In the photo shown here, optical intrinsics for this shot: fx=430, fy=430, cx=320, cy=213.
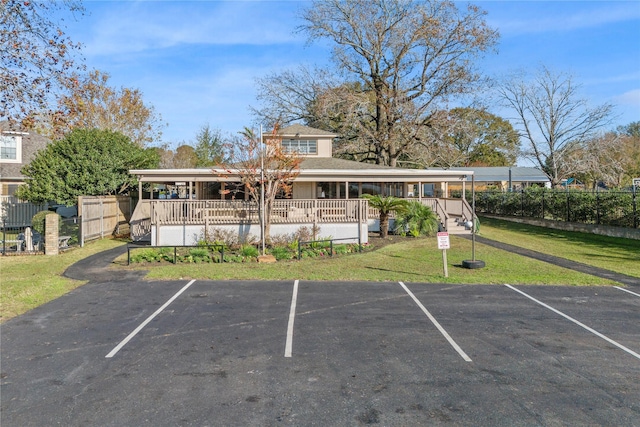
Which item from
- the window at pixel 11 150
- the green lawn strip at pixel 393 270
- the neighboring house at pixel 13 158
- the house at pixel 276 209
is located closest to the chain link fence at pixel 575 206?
the house at pixel 276 209

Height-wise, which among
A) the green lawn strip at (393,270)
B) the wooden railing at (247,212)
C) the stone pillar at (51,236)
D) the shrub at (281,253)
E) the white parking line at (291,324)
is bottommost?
the white parking line at (291,324)

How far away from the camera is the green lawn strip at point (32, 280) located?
29.8 feet

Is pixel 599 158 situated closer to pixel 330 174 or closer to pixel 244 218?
pixel 330 174

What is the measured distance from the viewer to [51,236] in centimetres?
1588

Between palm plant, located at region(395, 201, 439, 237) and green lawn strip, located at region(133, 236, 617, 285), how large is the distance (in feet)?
14.0

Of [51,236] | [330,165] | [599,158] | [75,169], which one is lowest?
[51,236]

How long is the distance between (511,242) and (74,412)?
61.0 feet

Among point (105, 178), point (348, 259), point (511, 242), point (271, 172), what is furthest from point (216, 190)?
point (511, 242)

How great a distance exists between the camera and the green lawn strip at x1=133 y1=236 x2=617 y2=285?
12005 millimetres

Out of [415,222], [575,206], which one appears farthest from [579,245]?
[415,222]

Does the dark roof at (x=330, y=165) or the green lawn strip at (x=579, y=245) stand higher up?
the dark roof at (x=330, y=165)

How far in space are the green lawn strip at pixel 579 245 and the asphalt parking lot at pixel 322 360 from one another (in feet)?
17.2

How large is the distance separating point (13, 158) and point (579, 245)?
33.5 meters

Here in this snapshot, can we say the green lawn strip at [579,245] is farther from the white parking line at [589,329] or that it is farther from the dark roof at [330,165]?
the dark roof at [330,165]
